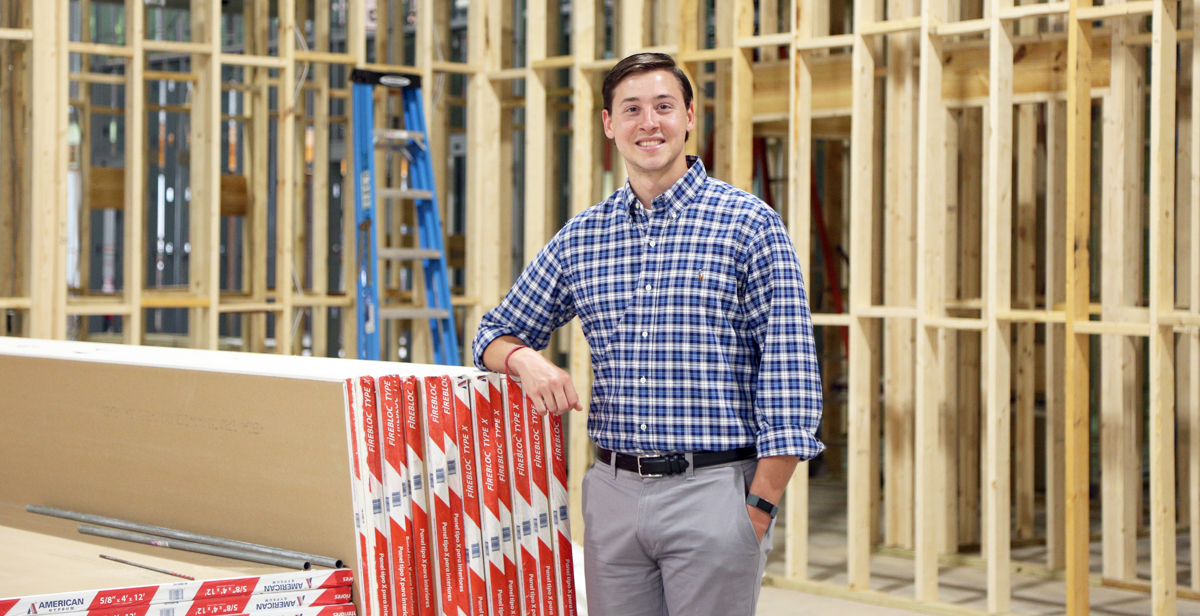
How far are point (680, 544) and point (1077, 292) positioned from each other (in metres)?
2.81

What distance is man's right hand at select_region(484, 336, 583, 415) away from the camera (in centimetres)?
223

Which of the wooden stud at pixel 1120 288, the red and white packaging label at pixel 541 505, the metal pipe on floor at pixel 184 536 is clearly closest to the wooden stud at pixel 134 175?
the metal pipe on floor at pixel 184 536

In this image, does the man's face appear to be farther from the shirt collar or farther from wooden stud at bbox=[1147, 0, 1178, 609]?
wooden stud at bbox=[1147, 0, 1178, 609]

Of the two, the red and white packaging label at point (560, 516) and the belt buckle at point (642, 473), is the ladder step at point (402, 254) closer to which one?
the red and white packaging label at point (560, 516)

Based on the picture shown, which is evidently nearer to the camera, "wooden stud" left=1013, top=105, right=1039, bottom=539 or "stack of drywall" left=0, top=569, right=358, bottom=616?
"stack of drywall" left=0, top=569, right=358, bottom=616

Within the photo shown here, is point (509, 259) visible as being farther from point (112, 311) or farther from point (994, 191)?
point (994, 191)

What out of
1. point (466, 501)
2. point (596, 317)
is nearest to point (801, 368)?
point (596, 317)

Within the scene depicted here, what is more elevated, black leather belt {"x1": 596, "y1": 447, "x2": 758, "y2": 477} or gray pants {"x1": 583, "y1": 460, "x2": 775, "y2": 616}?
black leather belt {"x1": 596, "y1": 447, "x2": 758, "y2": 477}

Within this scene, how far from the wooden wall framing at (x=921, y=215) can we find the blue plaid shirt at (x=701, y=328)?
2593 mm

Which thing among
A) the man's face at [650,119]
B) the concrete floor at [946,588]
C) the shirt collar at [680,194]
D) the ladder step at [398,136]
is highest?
the ladder step at [398,136]

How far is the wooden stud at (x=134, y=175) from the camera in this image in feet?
17.7

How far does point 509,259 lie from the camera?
6.34 metres

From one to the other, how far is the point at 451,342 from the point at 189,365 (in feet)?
11.3

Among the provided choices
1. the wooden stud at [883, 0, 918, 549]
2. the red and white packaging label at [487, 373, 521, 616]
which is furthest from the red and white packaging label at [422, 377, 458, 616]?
the wooden stud at [883, 0, 918, 549]
